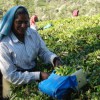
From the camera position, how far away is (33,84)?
6.06m

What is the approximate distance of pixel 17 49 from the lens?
19.7 feet

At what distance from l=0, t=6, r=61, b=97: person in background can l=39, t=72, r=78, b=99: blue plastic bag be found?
491 mm

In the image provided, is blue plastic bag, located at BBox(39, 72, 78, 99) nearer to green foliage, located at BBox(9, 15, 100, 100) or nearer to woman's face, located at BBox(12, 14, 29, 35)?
green foliage, located at BBox(9, 15, 100, 100)

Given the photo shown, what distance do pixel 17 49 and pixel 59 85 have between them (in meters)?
1.24

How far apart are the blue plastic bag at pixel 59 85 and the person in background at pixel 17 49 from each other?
0.49 m

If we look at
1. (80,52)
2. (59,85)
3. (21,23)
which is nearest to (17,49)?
(21,23)

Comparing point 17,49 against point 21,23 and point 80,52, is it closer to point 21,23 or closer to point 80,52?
point 21,23

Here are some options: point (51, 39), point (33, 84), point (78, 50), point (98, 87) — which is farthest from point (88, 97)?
point (51, 39)

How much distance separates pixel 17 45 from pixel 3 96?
1029 millimetres

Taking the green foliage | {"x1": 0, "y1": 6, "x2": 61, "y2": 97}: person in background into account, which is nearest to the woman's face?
{"x1": 0, "y1": 6, "x2": 61, "y2": 97}: person in background

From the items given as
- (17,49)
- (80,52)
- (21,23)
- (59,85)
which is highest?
(21,23)

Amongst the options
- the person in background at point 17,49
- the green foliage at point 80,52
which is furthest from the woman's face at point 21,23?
the green foliage at point 80,52

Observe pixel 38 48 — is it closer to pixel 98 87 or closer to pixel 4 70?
pixel 4 70

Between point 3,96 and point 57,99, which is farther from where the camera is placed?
point 3,96
